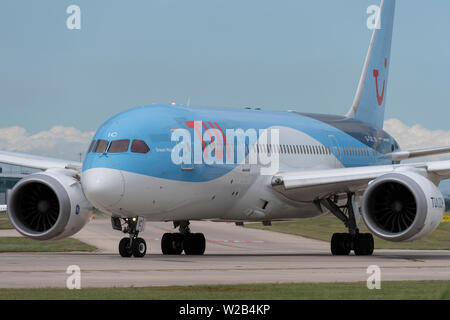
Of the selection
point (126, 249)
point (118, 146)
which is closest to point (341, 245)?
point (126, 249)

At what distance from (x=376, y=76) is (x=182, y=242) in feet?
44.2

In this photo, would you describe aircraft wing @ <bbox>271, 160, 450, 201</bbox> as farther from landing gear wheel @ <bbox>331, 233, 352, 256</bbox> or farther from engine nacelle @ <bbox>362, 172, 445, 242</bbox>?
landing gear wheel @ <bbox>331, 233, 352, 256</bbox>

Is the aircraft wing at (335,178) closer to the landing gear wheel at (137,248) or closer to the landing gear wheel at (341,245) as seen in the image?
the landing gear wheel at (341,245)

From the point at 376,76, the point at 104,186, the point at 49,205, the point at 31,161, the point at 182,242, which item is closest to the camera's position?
the point at 104,186

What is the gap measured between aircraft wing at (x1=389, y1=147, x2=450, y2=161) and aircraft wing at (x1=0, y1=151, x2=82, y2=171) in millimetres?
11668

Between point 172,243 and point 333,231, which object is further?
point 333,231

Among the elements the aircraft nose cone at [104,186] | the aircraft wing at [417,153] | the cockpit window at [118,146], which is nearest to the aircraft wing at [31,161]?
the cockpit window at [118,146]

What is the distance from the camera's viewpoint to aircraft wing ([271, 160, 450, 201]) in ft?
85.9

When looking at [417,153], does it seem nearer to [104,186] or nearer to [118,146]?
[118,146]

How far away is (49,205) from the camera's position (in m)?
26.5

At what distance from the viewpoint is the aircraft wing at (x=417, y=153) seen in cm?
3093

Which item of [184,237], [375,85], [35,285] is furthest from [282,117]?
[35,285]

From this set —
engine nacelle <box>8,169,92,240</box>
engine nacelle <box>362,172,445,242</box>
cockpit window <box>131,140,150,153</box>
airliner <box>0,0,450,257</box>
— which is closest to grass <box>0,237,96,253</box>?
airliner <box>0,0,450,257</box>
